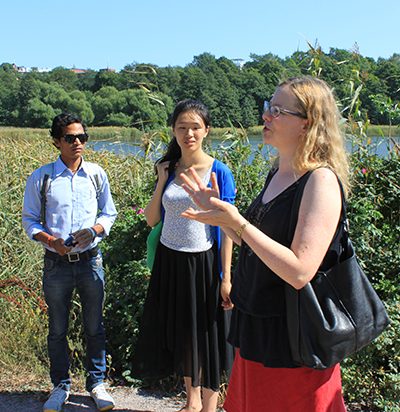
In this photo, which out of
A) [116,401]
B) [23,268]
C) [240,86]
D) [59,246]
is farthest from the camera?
[240,86]

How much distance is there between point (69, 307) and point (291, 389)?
1938 mm

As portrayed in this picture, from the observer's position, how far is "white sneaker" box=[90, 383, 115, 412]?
363cm

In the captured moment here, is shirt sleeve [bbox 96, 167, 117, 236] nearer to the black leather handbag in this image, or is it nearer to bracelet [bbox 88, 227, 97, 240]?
bracelet [bbox 88, 227, 97, 240]

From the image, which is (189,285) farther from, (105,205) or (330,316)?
(330,316)

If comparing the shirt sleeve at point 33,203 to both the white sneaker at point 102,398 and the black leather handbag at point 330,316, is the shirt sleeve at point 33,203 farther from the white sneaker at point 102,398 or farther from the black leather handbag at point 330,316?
the black leather handbag at point 330,316

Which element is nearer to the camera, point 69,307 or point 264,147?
point 69,307

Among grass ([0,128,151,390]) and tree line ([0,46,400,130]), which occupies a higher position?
tree line ([0,46,400,130])

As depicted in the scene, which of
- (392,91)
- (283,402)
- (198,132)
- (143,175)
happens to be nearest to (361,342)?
(283,402)

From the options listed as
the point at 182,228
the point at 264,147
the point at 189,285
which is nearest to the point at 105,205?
the point at 182,228

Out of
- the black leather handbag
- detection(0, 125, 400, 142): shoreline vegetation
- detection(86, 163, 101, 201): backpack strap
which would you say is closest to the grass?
detection(0, 125, 400, 142): shoreline vegetation

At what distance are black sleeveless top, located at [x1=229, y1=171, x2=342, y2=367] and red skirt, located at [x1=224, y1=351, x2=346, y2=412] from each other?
0.07 m

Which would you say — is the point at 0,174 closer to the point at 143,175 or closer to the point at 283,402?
the point at 143,175

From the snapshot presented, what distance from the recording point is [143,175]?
6086 mm

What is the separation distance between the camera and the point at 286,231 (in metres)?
2.11
